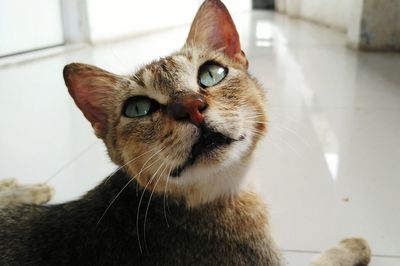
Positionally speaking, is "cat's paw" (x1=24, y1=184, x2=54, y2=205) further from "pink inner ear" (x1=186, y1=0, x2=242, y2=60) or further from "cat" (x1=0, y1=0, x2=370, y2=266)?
"pink inner ear" (x1=186, y1=0, x2=242, y2=60)

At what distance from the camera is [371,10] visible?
3547 millimetres

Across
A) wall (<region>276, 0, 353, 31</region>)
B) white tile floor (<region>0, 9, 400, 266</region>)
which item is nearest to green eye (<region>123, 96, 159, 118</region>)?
white tile floor (<region>0, 9, 400, 266</region>)

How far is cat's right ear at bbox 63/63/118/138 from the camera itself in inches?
38.4

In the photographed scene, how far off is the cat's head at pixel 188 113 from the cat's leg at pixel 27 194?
41cm

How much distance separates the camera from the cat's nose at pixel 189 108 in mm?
782

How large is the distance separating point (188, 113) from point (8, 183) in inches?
32.4

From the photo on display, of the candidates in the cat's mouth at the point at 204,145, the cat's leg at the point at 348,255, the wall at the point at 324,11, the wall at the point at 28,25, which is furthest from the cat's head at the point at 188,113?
the wall at the point at 324,11

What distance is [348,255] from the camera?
101 cm

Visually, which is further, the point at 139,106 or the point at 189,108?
the point at 139,106

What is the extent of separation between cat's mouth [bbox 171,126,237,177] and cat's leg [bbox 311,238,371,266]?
15.8 inches

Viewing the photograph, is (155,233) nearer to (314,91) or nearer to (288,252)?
(288,252)

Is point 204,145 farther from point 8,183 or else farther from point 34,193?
point 8,183

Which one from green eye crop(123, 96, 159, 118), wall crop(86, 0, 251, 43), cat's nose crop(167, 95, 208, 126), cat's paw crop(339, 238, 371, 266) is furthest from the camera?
wall crop(86, 0, 251, 43)

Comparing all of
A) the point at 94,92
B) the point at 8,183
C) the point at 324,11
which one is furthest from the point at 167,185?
the point at 324,11
